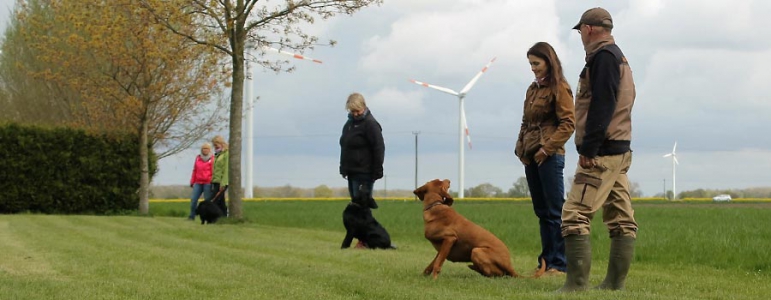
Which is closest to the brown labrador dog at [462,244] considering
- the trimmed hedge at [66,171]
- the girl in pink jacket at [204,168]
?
the girl in pink jacket at [204,168]

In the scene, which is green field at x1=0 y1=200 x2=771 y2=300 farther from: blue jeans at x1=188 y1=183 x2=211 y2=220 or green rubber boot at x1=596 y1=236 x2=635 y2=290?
blue jeans at x1=188 y1=183 x2=211 y2=220

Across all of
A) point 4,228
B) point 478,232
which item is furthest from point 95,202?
point 478,232

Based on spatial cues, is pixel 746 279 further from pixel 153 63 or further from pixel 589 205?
pixel 153 63

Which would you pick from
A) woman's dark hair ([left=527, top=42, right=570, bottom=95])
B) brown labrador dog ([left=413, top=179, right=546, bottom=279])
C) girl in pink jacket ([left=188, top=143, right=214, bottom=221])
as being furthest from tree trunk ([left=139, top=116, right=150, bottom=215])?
woman's dark hair ([left=527, top=42, right=570, bottom=95])

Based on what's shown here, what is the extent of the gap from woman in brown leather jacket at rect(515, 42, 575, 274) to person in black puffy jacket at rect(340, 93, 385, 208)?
12.7ft

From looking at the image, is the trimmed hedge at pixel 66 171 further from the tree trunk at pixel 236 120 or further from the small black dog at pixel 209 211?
the small black dog at pixel 209 211

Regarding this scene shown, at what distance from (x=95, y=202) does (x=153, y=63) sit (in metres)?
5.08

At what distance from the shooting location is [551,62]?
8.19 metres

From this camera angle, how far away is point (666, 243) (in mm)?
12938

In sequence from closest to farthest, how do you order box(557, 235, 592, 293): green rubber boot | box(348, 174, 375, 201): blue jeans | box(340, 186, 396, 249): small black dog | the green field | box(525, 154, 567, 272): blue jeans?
box(557, 235, 592, 293): green rubber boot, the green field, box(525, 154, 567, 272): blue jeans, box(340, 186, 396, 249): small black dog, box(348, 174, 375, 201): blue jeans

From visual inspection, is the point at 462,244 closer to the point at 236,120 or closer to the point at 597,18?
the point at 597,18

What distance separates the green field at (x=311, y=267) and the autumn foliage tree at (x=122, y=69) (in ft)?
25.0

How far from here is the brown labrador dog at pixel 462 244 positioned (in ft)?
26.8

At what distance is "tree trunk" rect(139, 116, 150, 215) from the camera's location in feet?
91.8
